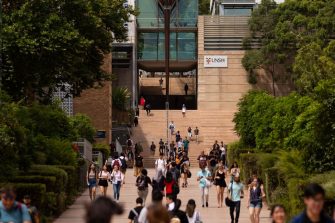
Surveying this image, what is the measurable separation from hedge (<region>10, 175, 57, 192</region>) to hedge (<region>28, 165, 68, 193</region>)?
1.67ft

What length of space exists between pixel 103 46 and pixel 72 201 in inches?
478

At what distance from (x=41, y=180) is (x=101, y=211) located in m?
16.7

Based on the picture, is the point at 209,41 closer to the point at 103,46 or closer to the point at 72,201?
the point at 103,46

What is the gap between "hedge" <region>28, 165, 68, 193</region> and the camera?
81.4 feet

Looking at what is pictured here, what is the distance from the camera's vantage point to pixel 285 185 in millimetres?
24422

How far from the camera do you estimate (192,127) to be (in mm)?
64562

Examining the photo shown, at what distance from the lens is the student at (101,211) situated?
6.86 metres

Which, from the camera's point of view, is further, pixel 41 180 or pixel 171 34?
pixel 171 34

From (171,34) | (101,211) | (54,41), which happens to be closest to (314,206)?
(101,211)

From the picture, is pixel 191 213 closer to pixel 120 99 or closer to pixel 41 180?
pixel 41 180

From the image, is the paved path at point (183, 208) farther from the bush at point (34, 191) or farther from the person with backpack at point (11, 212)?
the person with backpack at point (11, 212)

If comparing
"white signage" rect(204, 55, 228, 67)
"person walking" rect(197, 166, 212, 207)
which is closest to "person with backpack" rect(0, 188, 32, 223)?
"person walking" rect(197, 166, 212, 207)

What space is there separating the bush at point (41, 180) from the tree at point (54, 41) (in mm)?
12083

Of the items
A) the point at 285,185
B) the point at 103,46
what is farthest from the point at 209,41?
the point at 285,185
